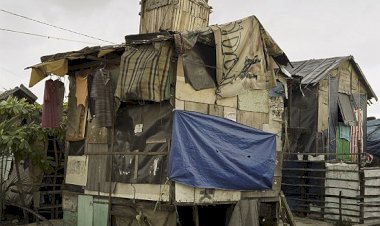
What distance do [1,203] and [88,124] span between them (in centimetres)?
447

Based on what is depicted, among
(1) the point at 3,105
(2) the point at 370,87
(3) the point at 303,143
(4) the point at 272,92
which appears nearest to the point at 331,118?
(3) the point at 303,143

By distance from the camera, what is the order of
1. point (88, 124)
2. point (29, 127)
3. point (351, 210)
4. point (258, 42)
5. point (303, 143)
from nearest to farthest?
1. point (258, 42)
2. point (88, 124)
3. point (29, 127)
4. point (351, 210)
5. point (303, 143)

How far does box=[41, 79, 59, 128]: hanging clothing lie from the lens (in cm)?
1080

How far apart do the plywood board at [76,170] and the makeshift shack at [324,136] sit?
27.6 feet

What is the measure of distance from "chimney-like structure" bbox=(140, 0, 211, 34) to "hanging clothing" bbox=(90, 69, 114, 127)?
220 cm

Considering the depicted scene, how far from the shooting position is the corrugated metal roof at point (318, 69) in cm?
1656

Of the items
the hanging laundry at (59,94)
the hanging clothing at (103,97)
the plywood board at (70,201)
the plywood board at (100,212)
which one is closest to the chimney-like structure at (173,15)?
the hanging clothing at (103,97)

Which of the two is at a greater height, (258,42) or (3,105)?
(258,42)

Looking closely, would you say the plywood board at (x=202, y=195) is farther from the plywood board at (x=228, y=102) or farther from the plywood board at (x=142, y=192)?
the plywood board at (x=228, y=102)

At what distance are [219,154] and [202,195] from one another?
94 cm

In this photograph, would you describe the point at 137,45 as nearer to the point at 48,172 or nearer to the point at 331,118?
the point at 48,172

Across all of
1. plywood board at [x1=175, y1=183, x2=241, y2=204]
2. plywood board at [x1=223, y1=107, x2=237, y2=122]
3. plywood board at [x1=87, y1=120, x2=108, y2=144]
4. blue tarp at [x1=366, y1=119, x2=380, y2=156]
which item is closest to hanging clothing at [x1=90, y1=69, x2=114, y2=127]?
plywood board at [x1=87, y1=120, x2=108, y2=144]

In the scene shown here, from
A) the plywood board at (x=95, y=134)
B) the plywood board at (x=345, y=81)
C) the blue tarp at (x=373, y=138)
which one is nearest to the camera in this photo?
the plywood board at (x=95, y=134)

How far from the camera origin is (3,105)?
39.3 ft
